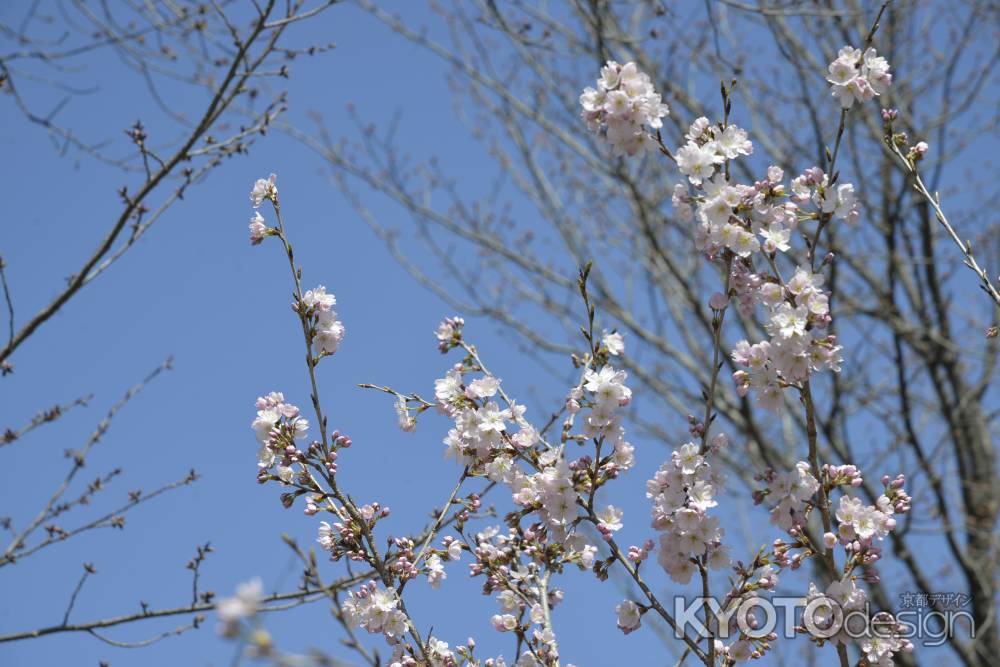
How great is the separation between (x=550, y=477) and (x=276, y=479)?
72cm

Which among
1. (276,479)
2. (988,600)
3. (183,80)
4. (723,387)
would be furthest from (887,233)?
(276,479)

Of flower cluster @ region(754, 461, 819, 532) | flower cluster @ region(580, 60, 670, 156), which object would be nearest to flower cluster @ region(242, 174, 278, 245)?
flower cluster @ region(580, 60, 670, 156)

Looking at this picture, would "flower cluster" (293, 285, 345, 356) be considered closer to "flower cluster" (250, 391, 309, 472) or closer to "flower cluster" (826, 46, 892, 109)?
"flower cluster" (250, 391, 309, 472)

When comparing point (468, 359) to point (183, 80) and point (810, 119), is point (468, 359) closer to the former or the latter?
point (183, 80)

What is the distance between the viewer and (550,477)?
2.21 metres

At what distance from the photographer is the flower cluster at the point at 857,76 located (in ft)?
7.77

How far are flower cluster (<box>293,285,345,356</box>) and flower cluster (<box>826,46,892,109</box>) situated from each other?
1.45 metres

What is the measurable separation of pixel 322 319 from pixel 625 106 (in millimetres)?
975

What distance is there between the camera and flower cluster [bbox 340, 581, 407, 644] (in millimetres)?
2240

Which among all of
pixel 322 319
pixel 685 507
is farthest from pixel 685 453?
pixel 322 319

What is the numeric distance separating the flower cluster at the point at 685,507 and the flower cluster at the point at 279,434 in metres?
0.91

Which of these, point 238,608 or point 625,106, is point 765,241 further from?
point 238,608

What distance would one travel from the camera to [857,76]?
2375 millimetres

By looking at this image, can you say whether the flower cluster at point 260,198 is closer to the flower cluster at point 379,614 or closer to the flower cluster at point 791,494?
the flower cluster at point 379,614
